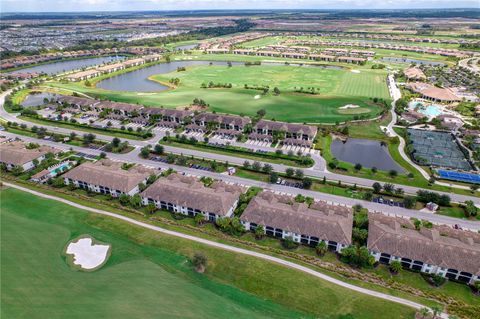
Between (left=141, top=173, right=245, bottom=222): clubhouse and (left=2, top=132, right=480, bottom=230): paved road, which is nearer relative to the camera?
(left=2, top=132, right=480, bottom=230): paved road

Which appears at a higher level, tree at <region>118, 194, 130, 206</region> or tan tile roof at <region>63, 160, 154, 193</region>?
tan tile roof at <region>63, 160, 154, 193</region>

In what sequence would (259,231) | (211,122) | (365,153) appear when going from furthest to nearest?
(211,122)
(365,153)
(259,231)

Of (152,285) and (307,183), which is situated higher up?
(307,183)

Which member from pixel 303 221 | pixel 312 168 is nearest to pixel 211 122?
pixel 312 168

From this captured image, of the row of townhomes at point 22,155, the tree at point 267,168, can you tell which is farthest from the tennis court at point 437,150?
the row of townhomes at point 22,155

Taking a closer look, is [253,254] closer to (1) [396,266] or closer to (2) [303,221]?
(2) [303,221]

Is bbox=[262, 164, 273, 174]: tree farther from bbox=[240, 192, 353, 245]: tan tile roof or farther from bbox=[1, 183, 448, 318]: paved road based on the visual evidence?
bbox=[1, 183, 448, 318]: paved road

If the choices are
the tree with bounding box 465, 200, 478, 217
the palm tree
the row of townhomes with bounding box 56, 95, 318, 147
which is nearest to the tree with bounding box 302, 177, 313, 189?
the row of townhomes with bounding box 56, 95, 318, 147

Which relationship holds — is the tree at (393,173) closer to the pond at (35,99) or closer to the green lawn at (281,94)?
the green lawn at (281,94)
